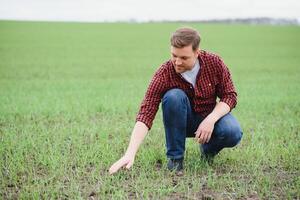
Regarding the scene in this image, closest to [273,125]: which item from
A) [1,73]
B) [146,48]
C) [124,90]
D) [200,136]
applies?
[200,136]

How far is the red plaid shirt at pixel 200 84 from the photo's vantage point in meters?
4.49

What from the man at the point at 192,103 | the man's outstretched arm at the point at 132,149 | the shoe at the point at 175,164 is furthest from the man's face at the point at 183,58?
the shoe at the point at 175,164

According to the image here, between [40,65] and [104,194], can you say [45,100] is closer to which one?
[104,194]

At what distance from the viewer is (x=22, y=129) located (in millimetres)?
6582

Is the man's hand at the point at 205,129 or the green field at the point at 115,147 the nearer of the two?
the green field at the point at 115,147

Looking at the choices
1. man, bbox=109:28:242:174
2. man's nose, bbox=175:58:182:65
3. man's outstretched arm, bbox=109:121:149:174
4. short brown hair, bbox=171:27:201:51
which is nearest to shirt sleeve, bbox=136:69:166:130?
man, bbox=109:28:242:174

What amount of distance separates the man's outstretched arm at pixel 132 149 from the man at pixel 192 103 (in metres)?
0.04

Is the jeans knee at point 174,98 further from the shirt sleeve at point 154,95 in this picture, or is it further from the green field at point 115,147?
the green field at point 115,147

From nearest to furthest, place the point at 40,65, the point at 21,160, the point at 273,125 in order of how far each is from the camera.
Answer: the point at 21,160 < the point at 273,125 < the point at 40,65

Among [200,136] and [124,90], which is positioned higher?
[200,136]

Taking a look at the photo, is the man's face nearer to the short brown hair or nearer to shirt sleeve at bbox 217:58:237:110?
the short brown hair

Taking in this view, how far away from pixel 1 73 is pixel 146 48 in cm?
1514

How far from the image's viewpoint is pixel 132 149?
4.05 metres

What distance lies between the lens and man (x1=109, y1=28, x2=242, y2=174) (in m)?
4.34
